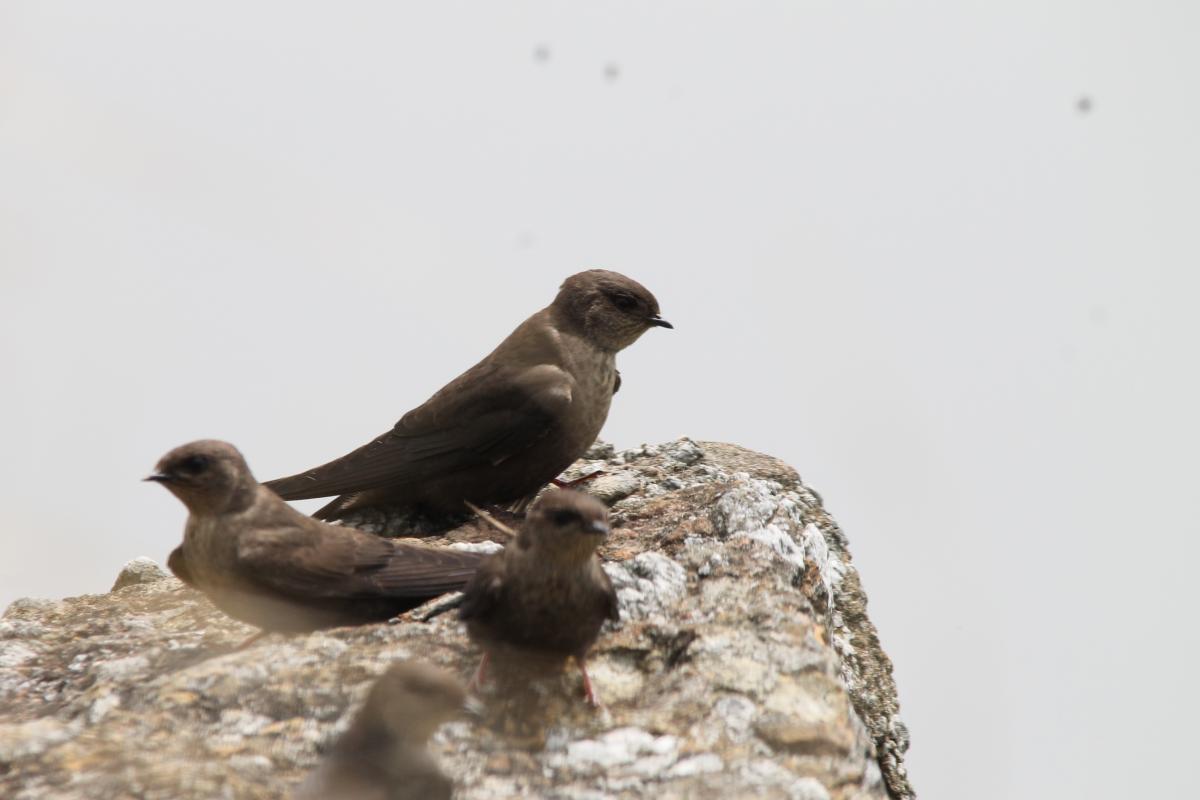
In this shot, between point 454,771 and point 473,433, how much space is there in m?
3.07

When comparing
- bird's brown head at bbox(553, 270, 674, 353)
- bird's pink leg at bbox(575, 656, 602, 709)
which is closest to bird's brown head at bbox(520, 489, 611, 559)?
bird's pink leg at bbox(575, 656, 602, 709)

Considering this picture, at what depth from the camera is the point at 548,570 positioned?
4809mm

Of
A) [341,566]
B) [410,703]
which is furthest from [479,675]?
[341,566]

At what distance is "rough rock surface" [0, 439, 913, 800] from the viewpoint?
4363mm

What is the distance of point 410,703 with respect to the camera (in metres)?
4.30

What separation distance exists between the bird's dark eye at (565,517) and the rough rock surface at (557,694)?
561 mm

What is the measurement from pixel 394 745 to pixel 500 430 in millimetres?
3101

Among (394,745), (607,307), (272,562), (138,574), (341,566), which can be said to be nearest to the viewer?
(394,745)

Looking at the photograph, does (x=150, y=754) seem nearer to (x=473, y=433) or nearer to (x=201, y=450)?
(x=201, y=450)

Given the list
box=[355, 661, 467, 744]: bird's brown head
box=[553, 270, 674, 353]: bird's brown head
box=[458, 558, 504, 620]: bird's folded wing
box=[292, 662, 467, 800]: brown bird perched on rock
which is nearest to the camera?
box=[292, 662, 467, 800]: brown bird perched on rock

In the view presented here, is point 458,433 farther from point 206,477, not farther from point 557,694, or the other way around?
point 557,694

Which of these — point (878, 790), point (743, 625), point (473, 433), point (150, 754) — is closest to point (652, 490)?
point (473, 433)

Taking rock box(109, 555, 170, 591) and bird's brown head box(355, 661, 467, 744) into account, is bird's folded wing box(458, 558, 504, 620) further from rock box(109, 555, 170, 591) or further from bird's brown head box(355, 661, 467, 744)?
rock box(109, 555, 170, 591)

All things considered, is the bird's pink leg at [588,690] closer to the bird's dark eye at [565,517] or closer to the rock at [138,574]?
the bird's dark eye at [565,517]
